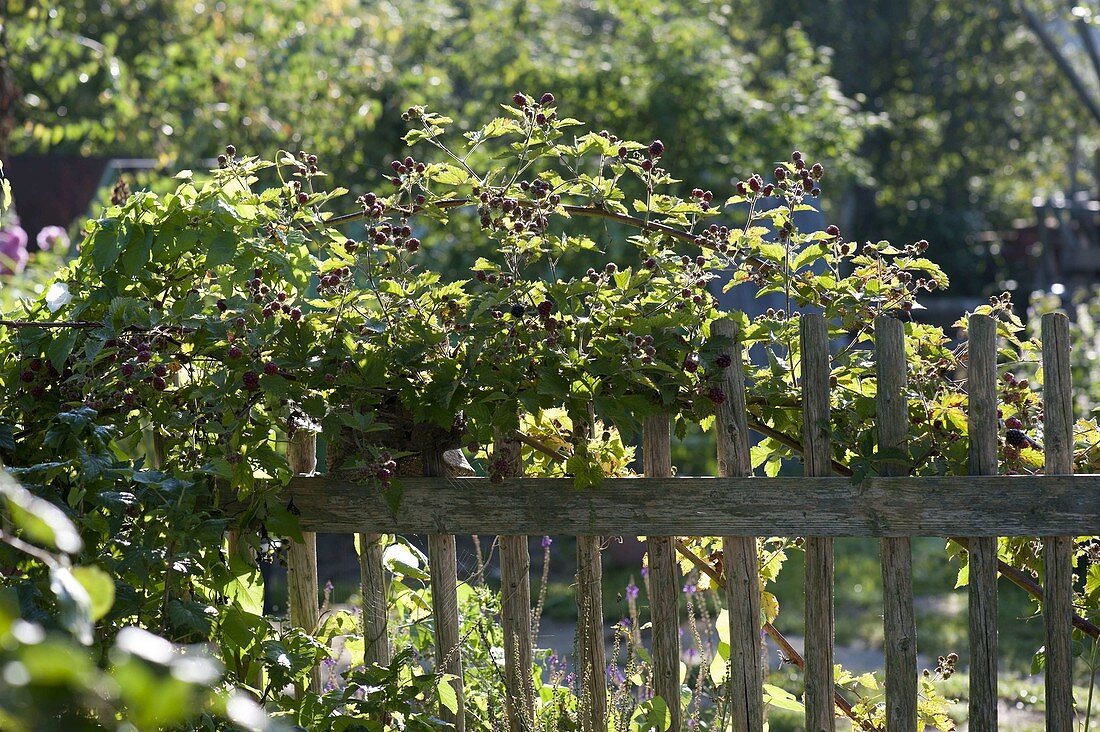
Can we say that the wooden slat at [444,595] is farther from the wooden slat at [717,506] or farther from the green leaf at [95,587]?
the green leaf at [95,587]

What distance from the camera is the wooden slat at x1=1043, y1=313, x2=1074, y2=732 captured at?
218 centimetres

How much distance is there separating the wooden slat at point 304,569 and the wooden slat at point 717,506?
83 mm

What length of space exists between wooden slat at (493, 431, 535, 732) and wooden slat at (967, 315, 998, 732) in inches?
35.5

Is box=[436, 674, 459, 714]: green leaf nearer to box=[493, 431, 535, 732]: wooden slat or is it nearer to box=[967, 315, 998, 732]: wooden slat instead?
box=[493, 431, 535, 732]: wooden slat

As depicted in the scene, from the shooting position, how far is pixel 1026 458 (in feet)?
7.51

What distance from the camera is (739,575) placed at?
231 centimetres

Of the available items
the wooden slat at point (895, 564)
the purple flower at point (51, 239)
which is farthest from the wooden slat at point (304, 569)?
the purple flower at point (51, 239)

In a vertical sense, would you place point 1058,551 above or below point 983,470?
below

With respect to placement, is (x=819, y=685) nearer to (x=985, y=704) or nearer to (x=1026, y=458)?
(x=985, y=704)

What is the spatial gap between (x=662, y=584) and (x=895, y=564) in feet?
1.52

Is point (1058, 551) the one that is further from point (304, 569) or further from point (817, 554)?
point (304, 569)

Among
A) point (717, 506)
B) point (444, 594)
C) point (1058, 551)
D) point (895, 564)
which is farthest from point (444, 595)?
point (1058, 551)

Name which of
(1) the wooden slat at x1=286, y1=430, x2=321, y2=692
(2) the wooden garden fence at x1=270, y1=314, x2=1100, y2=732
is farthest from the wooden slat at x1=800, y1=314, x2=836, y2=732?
(1) the wooden slat at x1=286, y1=430, x2=321, y2=692

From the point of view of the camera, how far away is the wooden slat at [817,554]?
2.23 m
